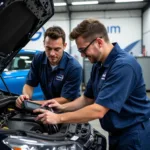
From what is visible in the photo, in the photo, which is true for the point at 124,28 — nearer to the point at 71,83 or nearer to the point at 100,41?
the point at 71,83

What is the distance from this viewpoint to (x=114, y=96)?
5.04ft

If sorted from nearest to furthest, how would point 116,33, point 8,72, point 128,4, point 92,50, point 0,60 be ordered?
point 92,50, point 0,60, point 8,72, point 128,4, point 116,33

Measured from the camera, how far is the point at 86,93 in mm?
2143

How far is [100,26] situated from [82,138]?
2.57 feet

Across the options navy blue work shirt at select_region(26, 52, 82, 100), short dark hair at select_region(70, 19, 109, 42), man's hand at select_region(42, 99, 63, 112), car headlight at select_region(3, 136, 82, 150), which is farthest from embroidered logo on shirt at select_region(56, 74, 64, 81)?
car headlight at select_region(3, 136, 82, 150)

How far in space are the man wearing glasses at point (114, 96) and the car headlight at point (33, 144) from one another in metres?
0.17

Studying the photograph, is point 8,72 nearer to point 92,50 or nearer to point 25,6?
point 25,6

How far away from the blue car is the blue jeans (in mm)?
3098

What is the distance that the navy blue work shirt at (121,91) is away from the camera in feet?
5.04

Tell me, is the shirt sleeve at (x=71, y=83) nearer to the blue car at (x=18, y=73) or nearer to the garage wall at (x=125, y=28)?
the blue car at (x=18, y=73)

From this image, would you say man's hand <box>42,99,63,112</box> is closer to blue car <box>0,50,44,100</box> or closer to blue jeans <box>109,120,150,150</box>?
A: blue jeans <box>109,120,150,150</box>

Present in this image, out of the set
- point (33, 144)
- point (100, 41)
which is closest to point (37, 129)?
point (33, 144)

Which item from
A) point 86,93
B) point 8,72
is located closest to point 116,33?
point 8,72

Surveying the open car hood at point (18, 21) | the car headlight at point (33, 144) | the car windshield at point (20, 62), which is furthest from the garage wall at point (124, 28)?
the car headlight at point (33, 144)
